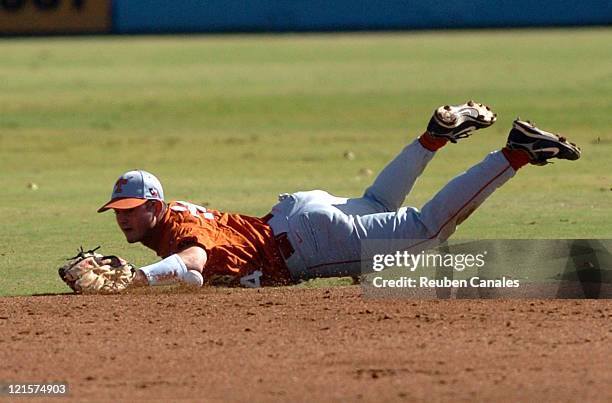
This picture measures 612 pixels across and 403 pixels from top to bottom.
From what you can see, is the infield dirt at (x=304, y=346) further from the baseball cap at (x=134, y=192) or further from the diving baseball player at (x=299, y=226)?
the baseball cap at (x=134, y=192)

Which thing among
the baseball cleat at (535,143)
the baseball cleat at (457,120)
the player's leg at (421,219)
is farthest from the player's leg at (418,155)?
the baseball cleat at (535,143)

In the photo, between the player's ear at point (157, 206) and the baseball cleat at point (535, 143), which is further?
the baseball cleat at point (535, 143)

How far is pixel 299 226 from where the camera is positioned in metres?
8.08

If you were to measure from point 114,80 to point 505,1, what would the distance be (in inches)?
620

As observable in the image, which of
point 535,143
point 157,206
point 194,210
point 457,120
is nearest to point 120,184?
point 157,206

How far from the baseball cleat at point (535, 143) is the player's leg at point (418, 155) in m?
0.60

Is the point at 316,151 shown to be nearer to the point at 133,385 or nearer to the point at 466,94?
the point at 466,94

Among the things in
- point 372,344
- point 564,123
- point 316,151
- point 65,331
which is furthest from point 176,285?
point 564,123

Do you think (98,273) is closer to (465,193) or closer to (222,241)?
(222,241)

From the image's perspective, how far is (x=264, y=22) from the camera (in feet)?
138

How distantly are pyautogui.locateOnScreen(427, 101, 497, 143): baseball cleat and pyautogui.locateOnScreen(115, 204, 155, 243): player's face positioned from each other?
1.97 m

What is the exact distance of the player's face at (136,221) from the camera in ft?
25.3

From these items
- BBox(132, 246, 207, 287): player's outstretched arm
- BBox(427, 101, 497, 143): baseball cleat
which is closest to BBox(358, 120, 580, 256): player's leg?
BBox(427, 101, 497, 143): baseball cleat

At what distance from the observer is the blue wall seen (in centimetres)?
4091
